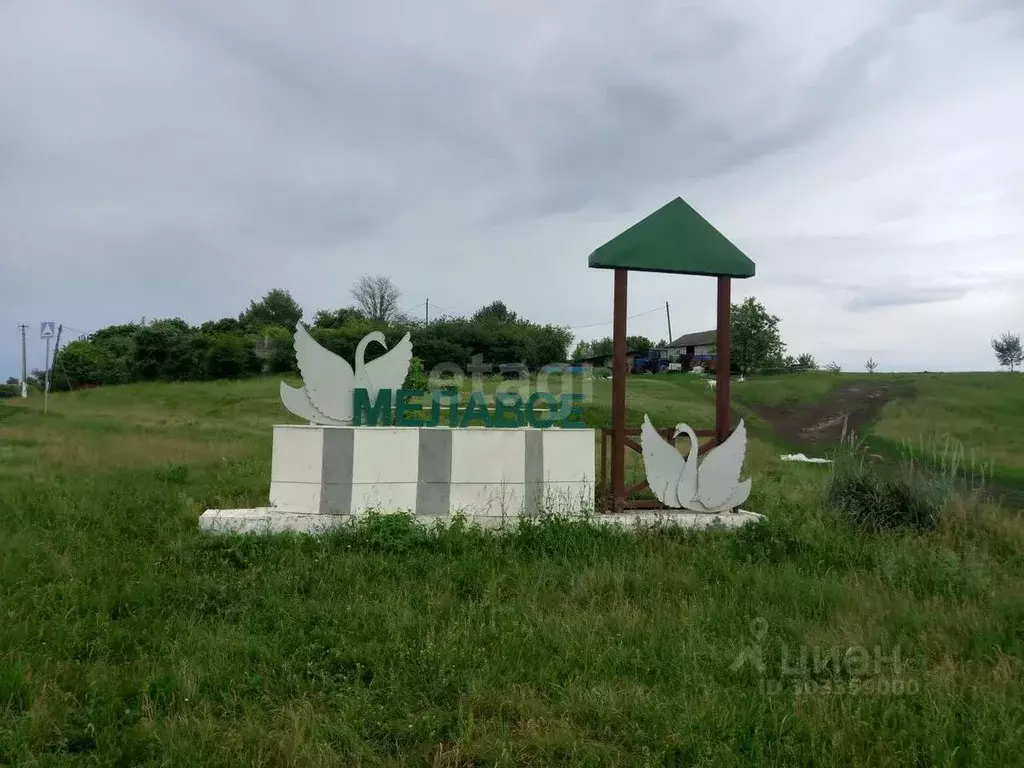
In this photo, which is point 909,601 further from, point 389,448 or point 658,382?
point 658,382

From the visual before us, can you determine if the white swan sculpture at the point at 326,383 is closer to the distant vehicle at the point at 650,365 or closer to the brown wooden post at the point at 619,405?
the brown wooden post at the point at 619,405

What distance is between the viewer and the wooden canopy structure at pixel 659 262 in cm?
695

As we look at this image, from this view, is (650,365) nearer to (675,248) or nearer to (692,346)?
(692,346)

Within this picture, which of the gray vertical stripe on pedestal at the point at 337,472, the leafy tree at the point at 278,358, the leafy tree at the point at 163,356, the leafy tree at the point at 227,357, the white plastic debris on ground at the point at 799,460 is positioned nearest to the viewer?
the gray vertical stripe on pedestal at the point at 337,472

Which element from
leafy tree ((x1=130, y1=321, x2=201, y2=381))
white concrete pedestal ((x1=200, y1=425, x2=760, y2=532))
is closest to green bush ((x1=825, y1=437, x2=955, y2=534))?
white concrete pedestal ((x1=200, y1=425, x2=760, y2=532))

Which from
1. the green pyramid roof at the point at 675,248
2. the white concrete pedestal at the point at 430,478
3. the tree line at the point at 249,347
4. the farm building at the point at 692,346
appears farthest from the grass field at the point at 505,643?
the farm building at the point at 692,346

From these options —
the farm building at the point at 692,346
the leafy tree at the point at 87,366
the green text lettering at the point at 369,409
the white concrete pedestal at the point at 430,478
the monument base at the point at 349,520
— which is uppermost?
the farm building at the point at 692,346

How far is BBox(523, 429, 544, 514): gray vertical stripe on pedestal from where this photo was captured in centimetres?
673

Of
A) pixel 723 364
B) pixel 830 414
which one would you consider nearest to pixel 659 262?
pixel 723 364

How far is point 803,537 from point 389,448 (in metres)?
3.99

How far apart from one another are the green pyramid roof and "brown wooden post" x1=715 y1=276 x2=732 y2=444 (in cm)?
20

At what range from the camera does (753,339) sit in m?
45.9

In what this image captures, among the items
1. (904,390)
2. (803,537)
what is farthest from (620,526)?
(904,390)

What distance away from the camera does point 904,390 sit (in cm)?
3294
